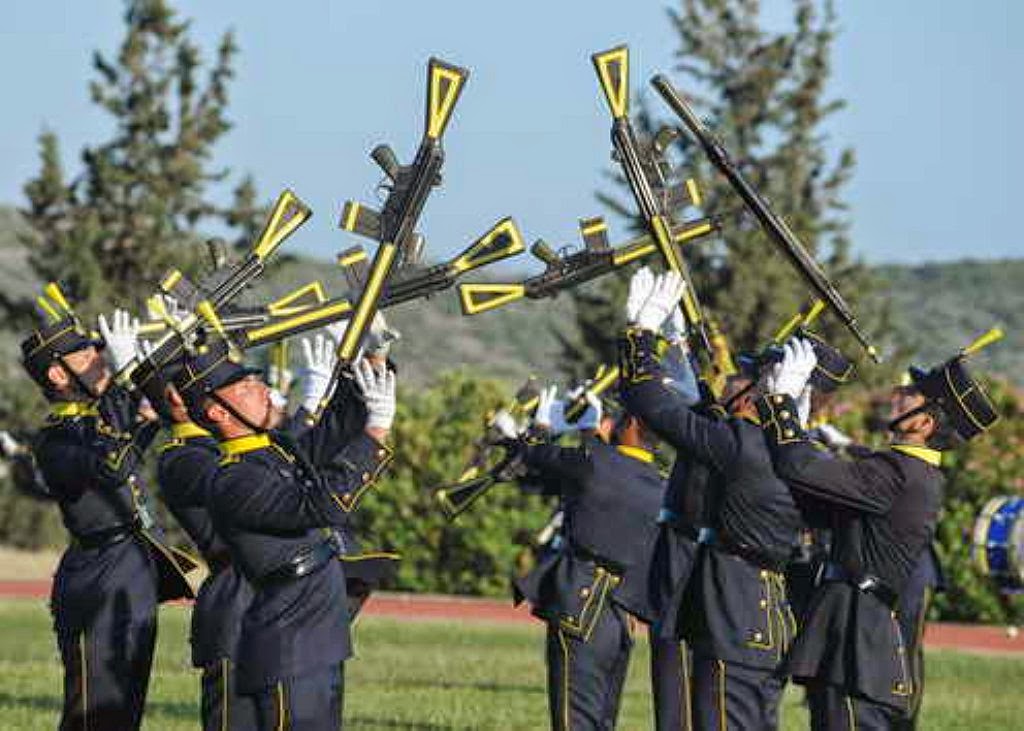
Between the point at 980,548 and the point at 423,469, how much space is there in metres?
15.1

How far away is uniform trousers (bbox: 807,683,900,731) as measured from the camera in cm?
1002

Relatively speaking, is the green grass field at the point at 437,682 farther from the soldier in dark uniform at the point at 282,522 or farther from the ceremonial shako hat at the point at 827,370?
the soldier in dark uniform at the point at 282,522

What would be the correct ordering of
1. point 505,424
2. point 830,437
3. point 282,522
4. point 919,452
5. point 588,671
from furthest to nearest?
point 830,437
point 505,424
point 588,671
point 919,452
point 282,522

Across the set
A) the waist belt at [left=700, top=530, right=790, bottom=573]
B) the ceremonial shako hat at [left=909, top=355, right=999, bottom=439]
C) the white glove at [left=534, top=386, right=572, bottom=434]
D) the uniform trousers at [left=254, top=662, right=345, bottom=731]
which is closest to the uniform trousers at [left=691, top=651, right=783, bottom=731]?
the waist belt at [left=700, top=530, right=790, bottom=573]

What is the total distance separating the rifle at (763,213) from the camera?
34.8 ft

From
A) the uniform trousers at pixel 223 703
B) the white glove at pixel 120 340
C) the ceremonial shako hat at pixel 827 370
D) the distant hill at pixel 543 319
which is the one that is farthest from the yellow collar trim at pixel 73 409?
the distant hill at pixel 543 319

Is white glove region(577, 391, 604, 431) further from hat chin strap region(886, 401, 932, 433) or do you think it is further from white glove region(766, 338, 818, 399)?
white glove region(766, 338, 818, 399)

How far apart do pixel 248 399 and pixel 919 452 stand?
2845 mm

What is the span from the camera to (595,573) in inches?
489

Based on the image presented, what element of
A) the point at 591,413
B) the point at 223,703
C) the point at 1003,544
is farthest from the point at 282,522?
the point at 1003,544

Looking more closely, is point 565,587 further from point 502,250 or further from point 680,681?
point 502,250

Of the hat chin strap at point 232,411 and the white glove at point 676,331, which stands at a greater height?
the white glove at point 676,331

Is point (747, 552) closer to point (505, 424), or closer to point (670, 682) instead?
point (670, 682)

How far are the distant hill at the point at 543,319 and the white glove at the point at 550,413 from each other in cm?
7360
